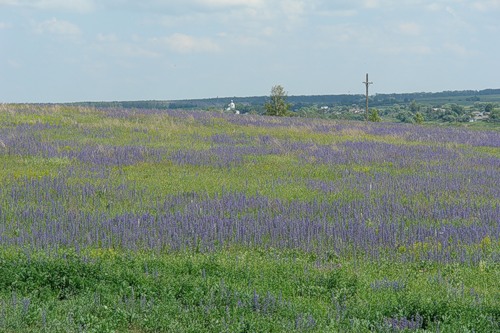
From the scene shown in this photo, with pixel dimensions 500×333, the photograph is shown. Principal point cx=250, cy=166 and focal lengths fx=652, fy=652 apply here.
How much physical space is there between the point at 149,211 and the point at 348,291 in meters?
6.21

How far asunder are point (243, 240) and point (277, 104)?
171 feet

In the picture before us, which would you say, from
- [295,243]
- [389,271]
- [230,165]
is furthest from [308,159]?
[389,271]

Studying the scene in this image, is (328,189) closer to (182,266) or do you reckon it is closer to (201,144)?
(182,266)

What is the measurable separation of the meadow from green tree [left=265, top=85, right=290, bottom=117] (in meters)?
39.0

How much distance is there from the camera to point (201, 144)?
84.3 feet

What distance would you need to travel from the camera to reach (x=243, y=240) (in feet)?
37.4

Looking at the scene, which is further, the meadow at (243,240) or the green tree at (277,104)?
the green tree at (277,104)

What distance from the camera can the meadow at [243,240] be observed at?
7.58 metres

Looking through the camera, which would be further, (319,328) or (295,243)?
(295,243)

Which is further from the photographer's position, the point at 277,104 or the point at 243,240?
the point at 277,104

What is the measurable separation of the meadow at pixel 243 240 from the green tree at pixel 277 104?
128 ft

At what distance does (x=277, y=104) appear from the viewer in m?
62.9

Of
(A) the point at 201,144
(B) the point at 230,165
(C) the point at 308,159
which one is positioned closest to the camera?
(B) the point at 230,165

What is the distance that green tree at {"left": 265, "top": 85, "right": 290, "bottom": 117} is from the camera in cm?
6262
